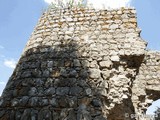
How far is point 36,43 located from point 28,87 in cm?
102

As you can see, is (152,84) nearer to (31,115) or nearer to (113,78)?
(113,78)

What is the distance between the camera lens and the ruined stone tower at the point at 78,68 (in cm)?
396

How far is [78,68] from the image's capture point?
438 centimetres

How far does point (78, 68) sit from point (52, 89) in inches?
22.5

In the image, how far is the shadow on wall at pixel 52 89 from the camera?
388 cm

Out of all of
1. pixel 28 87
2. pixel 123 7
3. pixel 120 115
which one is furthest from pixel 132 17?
pixel 28 87

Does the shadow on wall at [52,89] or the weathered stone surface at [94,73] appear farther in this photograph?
the weathered stone surface at [94,73]

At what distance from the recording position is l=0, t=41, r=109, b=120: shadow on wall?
388 centimetres

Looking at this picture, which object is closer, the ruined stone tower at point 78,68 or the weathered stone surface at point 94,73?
the ruined stone tower at point 78,68

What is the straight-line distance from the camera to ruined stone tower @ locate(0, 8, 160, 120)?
396cm

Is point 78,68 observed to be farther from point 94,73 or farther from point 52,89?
point 52,89

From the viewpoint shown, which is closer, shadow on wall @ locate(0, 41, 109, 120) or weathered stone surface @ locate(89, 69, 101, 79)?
shadow on wall @ locate(0, 41, 109, 120)

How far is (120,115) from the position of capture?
4.52m

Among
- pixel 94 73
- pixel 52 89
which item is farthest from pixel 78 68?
pixel 52 89
